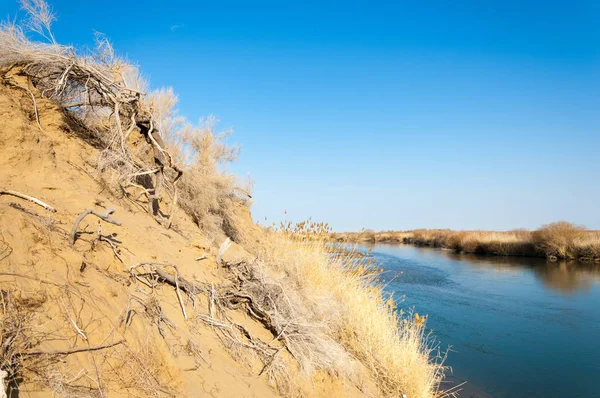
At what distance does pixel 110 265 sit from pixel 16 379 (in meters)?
1.62

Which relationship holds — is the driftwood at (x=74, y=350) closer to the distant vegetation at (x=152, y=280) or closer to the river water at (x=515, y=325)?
the distant vegetation at (x=152, y=280)

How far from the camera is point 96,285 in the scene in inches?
131

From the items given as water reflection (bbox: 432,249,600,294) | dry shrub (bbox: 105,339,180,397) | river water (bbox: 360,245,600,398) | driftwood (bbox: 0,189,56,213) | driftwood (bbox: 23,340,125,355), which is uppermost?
driftwood (bbox: 0,189,56,213)

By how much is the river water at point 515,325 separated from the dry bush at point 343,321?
1.79 metres

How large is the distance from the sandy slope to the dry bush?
2.12ft

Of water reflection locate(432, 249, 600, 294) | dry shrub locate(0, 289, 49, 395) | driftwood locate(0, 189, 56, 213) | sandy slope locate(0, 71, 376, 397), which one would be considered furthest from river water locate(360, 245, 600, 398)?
dry shrub locate(0, 289, 49, 395)

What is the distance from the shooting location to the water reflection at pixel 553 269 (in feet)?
52.9

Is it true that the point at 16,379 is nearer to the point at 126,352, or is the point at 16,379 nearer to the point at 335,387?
the point at 126,352

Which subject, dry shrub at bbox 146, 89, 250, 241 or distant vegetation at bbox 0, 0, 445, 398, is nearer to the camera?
distant vegetation at bbox 0, 0, 445, 398

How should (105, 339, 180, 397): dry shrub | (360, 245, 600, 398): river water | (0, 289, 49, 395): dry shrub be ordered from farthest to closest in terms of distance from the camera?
(360, 245, 600, 398): river water
(105, 339, 180, 397): dry shrub
(0, 289, 49, 395): dry shrub

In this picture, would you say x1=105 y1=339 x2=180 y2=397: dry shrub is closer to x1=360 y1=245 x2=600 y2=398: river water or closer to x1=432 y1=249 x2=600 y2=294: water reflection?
x1=360 y1=245 x2=600 y2=398: river water

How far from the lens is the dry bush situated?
211 inches

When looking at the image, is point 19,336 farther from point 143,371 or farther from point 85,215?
point 85,215

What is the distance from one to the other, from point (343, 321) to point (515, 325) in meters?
7.17
